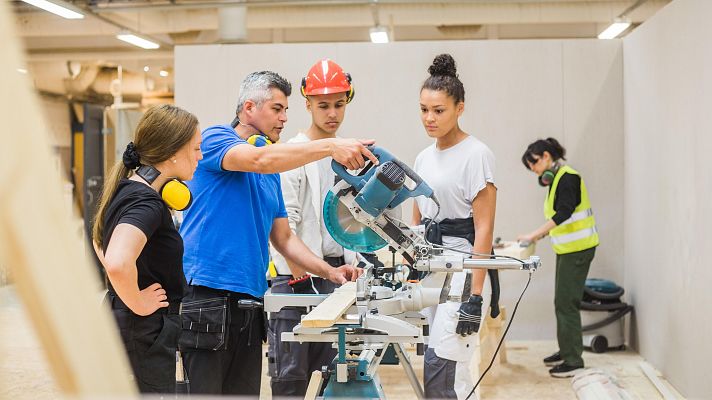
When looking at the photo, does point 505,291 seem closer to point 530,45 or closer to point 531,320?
point 531,320

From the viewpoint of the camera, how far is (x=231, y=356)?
7.77 feet

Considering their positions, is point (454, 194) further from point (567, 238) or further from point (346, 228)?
point (567, 238)

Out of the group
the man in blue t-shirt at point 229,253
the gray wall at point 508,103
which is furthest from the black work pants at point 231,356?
the gray wall at point 508,103

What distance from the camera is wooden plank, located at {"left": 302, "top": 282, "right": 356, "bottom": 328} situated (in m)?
1.69

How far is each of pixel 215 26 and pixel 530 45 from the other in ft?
12.3

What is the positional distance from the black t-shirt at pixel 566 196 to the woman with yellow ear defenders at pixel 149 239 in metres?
3.24

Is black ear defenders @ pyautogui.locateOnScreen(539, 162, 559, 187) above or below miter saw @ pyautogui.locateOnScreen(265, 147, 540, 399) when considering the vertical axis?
above

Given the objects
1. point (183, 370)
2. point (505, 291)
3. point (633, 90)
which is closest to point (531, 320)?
point (505, 291)

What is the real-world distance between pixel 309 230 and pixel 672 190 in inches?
101

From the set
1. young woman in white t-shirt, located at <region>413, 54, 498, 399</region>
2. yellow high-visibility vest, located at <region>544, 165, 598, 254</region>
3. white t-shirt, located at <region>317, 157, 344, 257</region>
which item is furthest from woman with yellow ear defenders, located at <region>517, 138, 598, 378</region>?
white t-shirt, located at <region>317, 157, 344, 257</region>

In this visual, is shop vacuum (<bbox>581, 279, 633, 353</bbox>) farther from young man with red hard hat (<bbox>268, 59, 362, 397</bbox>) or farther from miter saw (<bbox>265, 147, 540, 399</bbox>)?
miter saw (<bbox>265, 147, 540, 399</bbox>)

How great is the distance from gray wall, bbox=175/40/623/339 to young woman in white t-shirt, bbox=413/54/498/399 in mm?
3265

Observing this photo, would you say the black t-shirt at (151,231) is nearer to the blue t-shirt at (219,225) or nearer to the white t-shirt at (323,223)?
the blue t-shirt at (219,225)

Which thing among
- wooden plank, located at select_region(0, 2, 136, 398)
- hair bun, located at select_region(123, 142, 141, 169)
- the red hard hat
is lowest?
wooden plank, located at select_region(0, 2, 136, 398)
